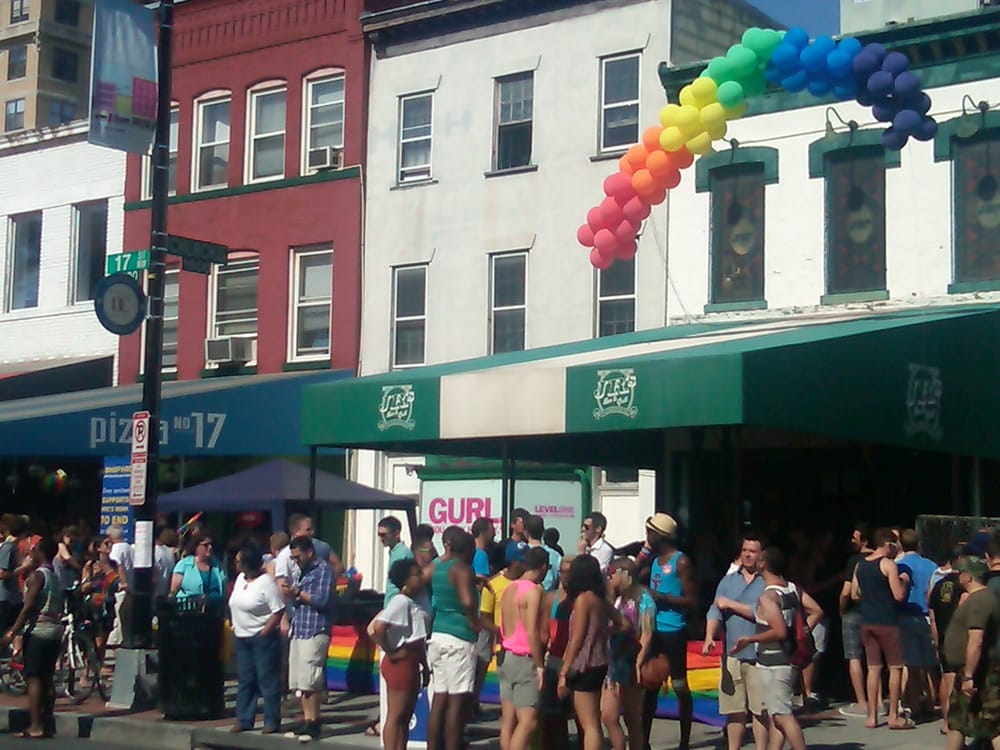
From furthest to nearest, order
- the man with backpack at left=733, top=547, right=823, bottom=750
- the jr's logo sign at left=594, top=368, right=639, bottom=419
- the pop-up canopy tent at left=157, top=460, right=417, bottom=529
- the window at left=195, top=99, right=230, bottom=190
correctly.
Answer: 1. the window at left=195, top=99, right=230, bottom=190
2. the pop-up canopy tent at left=157, top=460, right=417, bottom=529
3. the jr's logo sign at left=594, top=368, right=639, bottom=419
4. the man with backpack at left=733, top=547, right=823, bottom=750

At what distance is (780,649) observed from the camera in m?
10.7

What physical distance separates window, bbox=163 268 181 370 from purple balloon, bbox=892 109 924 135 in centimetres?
1468

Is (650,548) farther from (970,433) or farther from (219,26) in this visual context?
(219,26)

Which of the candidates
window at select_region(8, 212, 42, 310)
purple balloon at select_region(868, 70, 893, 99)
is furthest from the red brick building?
purple balloon at select_region(868, 70, 893, 99)

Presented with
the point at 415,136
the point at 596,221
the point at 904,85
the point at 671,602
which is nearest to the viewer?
the point at 671,602

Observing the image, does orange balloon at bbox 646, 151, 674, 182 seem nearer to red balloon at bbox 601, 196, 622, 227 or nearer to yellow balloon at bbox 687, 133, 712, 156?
yellow balloon at bbox 687, 133, 712, 156

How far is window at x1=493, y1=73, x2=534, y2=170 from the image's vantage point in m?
22.8

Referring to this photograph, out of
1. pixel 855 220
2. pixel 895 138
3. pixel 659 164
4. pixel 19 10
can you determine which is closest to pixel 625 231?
pixel 659 164

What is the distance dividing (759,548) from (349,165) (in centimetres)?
1462

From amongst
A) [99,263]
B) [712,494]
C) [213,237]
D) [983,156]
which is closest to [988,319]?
[983,156]

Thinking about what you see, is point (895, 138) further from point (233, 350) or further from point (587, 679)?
point (233, 350)

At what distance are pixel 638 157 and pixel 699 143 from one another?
0.83 metres

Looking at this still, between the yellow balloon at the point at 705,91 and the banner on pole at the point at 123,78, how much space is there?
557cm

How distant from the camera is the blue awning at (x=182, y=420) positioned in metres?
20.7
